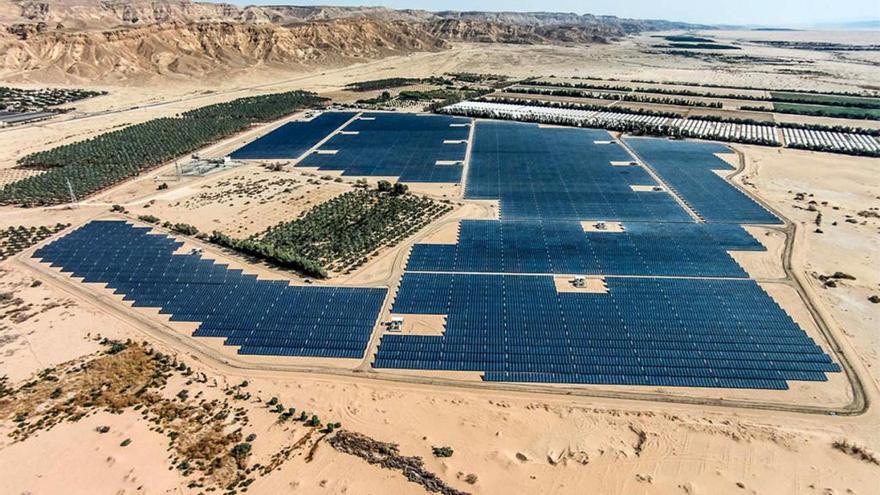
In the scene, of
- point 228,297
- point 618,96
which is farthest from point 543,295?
point 618,96

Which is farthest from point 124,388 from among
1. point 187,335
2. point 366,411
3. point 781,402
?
point 781,402

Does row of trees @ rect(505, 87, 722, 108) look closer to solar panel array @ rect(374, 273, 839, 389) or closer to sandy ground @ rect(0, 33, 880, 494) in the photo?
sandy ground @ rect(0, 33, 880, 494)

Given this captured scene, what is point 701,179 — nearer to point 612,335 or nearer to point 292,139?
point 612,335

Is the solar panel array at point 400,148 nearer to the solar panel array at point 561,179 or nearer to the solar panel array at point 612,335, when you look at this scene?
the solar panel array at point 561,179

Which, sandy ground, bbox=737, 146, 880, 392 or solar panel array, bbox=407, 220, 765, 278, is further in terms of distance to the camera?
solar panel array, bbox=407, 220, 765, 278

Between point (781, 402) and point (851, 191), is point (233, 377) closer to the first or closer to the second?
point (781, 402)

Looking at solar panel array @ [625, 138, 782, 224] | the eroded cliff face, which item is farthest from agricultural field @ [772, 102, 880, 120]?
the eroded cliff face
